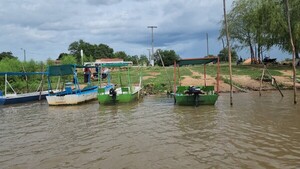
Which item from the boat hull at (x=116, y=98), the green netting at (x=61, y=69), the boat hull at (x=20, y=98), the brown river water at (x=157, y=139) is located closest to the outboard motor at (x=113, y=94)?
the boat hull at (x=116, y=98)

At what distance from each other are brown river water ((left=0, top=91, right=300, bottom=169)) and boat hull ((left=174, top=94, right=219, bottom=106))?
122 cm

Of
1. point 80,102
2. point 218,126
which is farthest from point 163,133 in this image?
point 80,102

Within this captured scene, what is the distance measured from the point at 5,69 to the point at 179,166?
35.9 m

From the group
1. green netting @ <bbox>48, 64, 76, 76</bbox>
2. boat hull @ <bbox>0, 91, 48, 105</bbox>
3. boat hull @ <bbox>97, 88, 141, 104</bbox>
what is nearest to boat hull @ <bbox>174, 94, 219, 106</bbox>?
boat hull @ <bbox>97, 88, 141, 104</bbox>

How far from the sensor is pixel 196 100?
19703 mm

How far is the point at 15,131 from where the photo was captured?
1420 cm

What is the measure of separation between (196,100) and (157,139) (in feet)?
27.7

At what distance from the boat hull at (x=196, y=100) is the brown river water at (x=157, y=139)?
48.1 inches

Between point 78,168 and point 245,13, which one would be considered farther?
point 245,13

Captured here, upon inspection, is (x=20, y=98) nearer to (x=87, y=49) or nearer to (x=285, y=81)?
(x=285, y=81)

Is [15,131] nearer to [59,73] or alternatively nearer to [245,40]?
[59,73]

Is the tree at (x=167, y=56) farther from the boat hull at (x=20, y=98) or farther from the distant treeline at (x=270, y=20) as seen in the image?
the boat hull at (x=20, y=98)

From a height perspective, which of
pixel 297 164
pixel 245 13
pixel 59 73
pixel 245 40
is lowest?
pixel 297 164

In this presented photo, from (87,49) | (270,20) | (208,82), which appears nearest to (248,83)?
(208,82)
